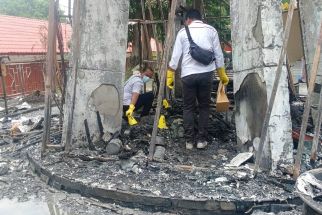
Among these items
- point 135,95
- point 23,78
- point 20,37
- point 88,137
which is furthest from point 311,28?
point 20,37

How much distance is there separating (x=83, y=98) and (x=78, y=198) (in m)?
1.76

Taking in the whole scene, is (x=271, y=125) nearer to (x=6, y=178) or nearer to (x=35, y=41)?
(x=6, y=178)

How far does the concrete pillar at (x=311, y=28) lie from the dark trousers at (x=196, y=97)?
1.78 metres

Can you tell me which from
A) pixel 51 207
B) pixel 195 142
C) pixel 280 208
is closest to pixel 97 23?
pixel 195 142

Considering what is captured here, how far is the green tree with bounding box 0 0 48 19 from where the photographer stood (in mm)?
44066

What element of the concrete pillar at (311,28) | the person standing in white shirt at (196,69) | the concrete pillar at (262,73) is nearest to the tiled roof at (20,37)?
the person standing in white shirt at (196,69)

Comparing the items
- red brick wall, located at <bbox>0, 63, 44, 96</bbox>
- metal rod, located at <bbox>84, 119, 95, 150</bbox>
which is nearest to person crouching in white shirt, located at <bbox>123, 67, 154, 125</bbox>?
metal rod, located at <bbox>84, 119, 95, 150</bbox>

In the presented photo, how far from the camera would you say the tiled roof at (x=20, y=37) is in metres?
16.1

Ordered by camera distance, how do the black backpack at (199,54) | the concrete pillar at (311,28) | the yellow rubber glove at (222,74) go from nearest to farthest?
the black backpack at (199,54) → the yellow rubber glove at (222,74) → the concrete pillar at (311,28)

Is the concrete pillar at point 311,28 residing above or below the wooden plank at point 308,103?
above

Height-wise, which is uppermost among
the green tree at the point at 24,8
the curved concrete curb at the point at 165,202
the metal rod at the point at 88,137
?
the green tree at the point at 24,8

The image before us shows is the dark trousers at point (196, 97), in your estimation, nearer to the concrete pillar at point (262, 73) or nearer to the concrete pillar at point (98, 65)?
the concrete pillar at point (262, 73)

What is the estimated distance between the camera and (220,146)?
238 inches

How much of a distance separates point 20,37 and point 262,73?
54.1 feet
